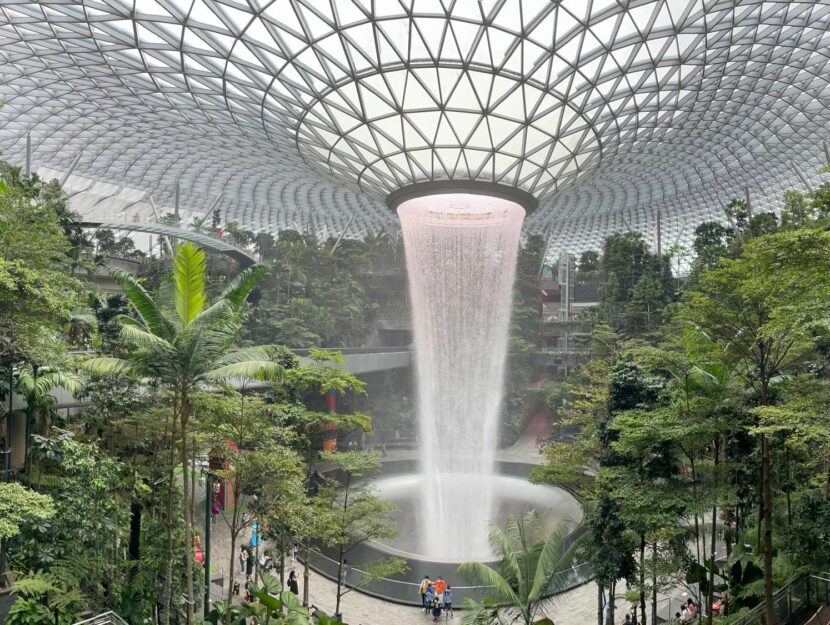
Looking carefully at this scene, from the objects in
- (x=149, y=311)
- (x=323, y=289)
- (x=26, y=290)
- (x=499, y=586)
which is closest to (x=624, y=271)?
(x=323, y=289)

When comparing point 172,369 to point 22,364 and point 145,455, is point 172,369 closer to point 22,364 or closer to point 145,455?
point 22,364

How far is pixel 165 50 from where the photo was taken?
27734 millimetres

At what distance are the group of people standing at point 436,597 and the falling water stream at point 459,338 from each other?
791 centimetres

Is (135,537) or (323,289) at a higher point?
(323,289)

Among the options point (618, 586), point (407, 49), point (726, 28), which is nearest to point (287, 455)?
point (618, 586)

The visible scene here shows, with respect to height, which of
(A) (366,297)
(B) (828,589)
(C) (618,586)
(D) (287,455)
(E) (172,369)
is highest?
(A) (366,297)

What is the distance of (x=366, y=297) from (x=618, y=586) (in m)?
50.9

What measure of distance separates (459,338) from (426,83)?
23.8 meters

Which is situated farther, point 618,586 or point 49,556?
point 618,586

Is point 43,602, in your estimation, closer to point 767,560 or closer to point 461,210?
point 767,560

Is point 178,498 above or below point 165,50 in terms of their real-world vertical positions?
below

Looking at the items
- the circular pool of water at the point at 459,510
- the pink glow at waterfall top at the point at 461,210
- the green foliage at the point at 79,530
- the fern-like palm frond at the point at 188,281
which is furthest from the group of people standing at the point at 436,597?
the pink glow at waterfall top at the point at 461,210

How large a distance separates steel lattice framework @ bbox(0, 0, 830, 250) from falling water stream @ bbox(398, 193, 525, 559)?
4.09m

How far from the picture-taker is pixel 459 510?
110ft
